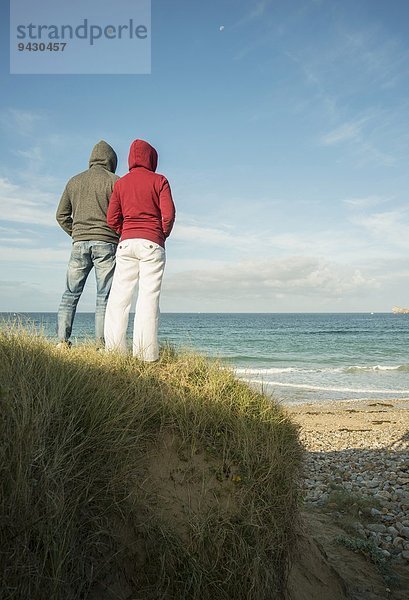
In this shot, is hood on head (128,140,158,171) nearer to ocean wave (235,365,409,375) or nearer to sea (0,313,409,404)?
sea (0,313,409,404)

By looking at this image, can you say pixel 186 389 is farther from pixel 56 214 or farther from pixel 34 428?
pixel 56 214

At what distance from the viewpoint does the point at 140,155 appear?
5031mm

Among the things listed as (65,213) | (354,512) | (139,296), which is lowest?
(354,512)

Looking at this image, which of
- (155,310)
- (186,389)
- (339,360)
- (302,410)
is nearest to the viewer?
(186,389)

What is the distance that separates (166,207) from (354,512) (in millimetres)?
4771

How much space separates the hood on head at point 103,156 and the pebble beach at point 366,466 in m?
4.02

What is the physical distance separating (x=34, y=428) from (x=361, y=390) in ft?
63.8

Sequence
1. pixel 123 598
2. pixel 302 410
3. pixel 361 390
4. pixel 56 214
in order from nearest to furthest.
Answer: pixel 123 598
pixel 56 214
pixel 302 410
pixel 361 390

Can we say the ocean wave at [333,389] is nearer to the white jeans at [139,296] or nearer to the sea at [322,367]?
the sea at [322,367]

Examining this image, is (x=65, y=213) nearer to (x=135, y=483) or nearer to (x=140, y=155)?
(x=140, y=155)

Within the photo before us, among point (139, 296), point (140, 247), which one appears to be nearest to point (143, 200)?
point (140, 247)

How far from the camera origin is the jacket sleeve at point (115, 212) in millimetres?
5059

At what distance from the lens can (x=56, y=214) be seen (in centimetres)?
596

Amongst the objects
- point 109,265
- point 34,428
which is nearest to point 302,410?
point 109,265
